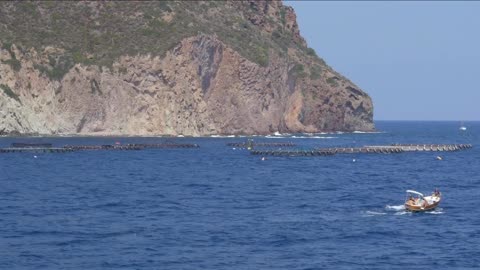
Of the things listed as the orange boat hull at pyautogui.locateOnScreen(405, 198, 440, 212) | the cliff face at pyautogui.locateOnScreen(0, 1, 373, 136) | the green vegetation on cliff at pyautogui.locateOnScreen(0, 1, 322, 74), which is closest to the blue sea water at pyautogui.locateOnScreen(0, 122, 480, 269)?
the orange boat hull at pyautogui.locateOnScreen(405, 198, 440, 212)

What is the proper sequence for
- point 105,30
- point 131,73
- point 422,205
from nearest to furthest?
1. point 422,205
2. point 131,73
3. point 105,30

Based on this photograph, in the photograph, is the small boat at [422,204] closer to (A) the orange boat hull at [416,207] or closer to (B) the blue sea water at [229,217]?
(A) the orange boat hull at [416,207]

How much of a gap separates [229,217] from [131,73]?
4188 inches

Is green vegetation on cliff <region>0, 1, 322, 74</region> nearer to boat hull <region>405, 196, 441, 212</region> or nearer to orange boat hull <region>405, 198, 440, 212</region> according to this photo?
boat hull <region>405, 196, 441, 212</region>

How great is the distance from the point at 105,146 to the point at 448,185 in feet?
197

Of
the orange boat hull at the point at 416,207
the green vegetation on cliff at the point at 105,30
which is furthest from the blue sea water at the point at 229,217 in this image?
the green vegetation on cliff at the point at 105,30

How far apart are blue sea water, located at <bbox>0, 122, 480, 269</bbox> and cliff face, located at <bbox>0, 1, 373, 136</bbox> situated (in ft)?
160

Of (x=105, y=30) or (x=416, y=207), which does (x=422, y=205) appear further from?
(x=105, y=30)

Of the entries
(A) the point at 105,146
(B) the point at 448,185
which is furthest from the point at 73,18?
(B) the point at 448,185

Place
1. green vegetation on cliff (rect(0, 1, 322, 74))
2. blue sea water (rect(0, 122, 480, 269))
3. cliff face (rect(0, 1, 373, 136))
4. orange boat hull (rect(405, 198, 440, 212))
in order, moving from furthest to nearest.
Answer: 1. green vegetation on cliff (rect(0, 1, 322, 74))
2. cliff face (rect(0, 1, 373, 136))
3. orange boat hull (rect(405, 198, 440, 212))
4. blue sea water (rect(0, 122, 480, 269))

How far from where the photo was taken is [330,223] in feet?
205

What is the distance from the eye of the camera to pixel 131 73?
6654 inches

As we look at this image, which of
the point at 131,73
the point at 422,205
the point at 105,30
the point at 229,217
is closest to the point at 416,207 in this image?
the point at 422,205

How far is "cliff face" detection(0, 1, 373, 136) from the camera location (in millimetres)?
164750
